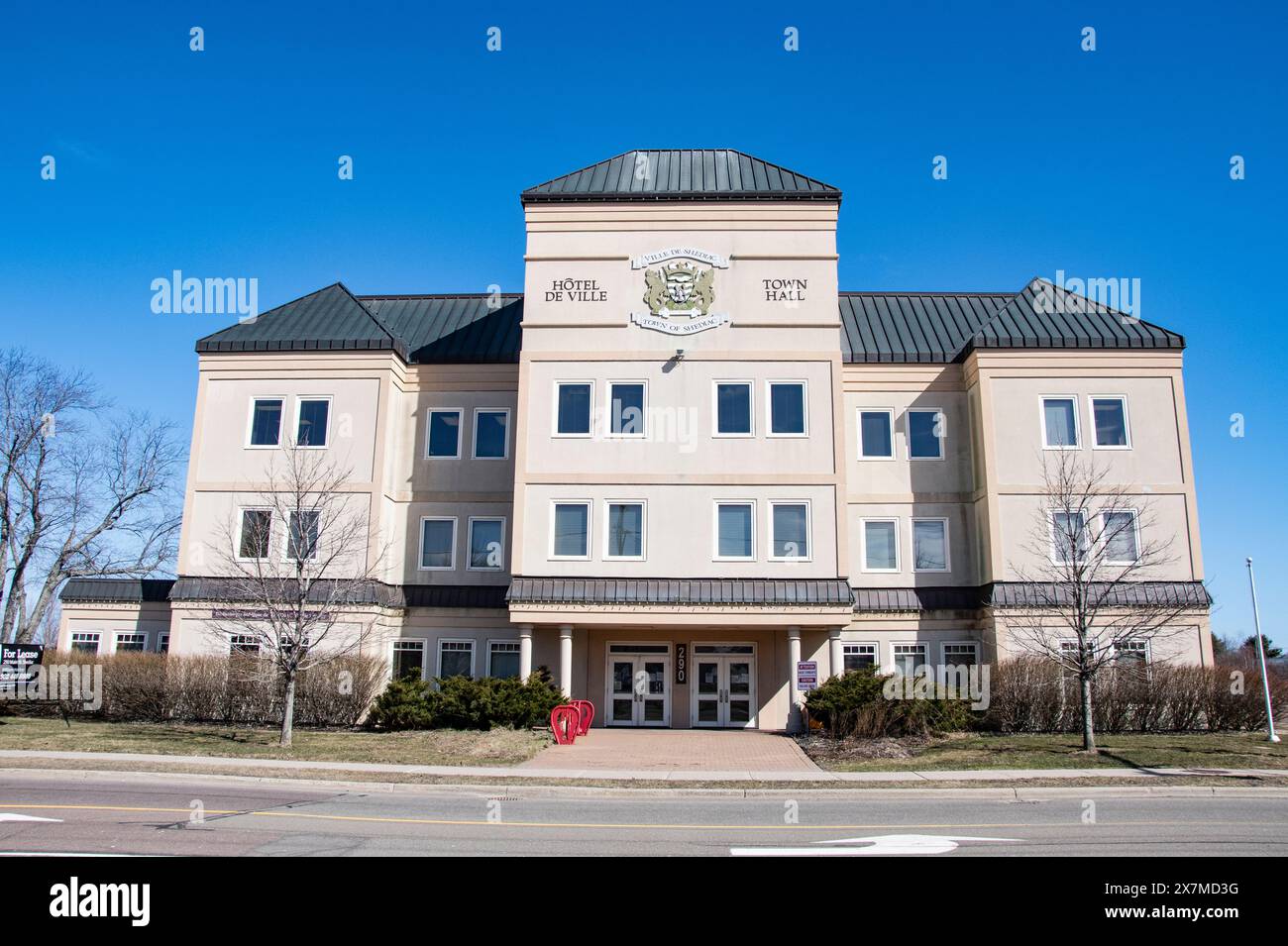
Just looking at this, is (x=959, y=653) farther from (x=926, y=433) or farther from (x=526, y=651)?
(x=526, y=651)

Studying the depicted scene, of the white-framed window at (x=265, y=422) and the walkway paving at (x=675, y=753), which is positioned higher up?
the white-framed window at (x=265, y=422)

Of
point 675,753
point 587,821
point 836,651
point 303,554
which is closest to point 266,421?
point 303,554

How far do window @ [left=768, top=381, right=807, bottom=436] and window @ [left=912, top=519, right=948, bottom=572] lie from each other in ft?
18.4

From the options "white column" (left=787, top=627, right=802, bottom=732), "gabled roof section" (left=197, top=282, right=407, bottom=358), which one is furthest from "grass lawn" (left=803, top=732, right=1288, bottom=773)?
"gabled roof section" (left=197, top=282, right=407, bottom=358)

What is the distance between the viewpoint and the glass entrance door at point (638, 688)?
28953 millimetres

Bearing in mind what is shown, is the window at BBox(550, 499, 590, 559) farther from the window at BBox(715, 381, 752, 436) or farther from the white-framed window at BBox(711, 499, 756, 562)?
the window at BBox(715, 381, 752, 436)

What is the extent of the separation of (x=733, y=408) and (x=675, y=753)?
10907 mm

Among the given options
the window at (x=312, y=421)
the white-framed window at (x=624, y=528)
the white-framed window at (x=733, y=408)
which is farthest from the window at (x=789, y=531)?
the window at (x=312, y=421)

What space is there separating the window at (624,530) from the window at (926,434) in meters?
9.50

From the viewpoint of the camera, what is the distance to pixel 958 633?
1192 inches

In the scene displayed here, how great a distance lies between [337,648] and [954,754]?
17.1m

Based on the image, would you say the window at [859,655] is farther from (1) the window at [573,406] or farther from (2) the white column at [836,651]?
(1) the window at [573,406]

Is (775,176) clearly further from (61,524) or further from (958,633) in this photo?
(61,524)

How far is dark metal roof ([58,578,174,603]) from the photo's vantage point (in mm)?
31688
